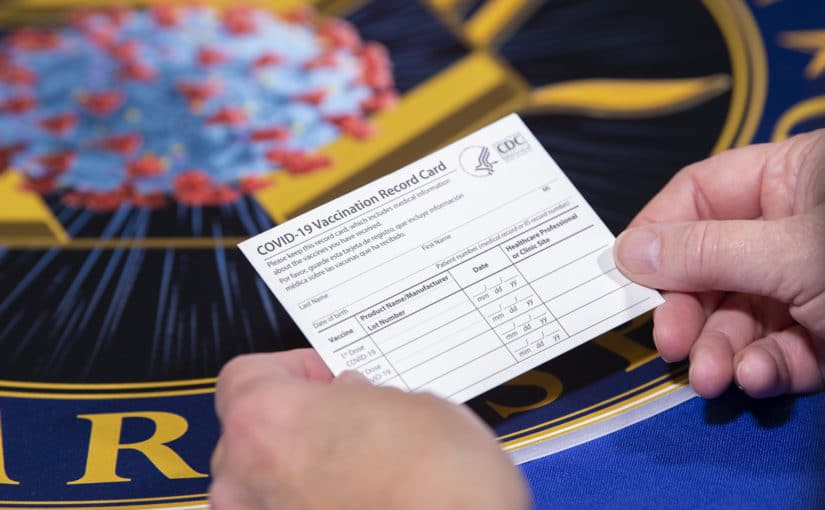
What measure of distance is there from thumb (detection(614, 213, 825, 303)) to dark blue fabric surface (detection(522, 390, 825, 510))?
0.11m

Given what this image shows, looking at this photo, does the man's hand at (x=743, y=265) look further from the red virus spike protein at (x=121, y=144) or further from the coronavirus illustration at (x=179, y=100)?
the red virus spike protein at (x=121, y=144)

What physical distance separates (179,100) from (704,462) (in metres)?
0.72

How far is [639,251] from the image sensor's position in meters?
0.75

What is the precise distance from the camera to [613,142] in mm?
1014

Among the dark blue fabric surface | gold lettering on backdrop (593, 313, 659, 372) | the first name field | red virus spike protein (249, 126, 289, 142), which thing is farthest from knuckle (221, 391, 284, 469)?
red virus spike protein (249, 126, 289, 142)

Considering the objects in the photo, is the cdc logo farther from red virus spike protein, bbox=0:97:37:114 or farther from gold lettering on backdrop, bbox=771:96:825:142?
red virus spike protein, bbox=0:97:37:114

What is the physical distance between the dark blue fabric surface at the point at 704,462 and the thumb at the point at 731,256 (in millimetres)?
111

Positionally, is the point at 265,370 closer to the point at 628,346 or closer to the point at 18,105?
the point at 628,346

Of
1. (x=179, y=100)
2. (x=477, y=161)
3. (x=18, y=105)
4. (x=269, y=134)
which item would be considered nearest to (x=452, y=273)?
(x=477, y=161)

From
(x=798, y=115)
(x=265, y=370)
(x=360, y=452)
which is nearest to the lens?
(x=360, y=452)

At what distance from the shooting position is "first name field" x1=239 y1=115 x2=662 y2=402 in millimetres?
720

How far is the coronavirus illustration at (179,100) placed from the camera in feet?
3.32

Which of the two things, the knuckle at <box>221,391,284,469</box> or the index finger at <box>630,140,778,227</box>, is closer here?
the knuckle at <box>221,391,284,469</box>

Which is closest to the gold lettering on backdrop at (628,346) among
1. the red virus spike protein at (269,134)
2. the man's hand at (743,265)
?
the man's hand at (743,265)
